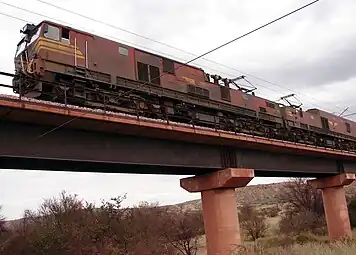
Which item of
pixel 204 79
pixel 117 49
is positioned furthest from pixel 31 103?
pixel 204 79

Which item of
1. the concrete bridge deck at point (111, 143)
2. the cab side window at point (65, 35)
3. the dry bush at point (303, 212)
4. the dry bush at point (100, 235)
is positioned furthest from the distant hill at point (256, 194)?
the cab side window at point (65, 35)

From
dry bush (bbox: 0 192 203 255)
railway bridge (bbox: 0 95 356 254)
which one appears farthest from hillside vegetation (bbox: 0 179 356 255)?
railway bridge (bbox: 0 95 356 254)

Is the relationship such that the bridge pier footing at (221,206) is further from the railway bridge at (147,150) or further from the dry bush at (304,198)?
the dry bush at (304,198)

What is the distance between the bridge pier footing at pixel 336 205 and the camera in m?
29.3

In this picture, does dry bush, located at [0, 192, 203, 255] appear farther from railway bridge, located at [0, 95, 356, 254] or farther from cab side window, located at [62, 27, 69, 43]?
cab side window, located at [62, 27, 69, 43]

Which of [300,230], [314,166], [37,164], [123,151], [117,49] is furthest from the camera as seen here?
[300,230]

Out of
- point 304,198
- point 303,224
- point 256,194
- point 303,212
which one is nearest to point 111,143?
point 303,224

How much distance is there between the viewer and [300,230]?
43.1 m

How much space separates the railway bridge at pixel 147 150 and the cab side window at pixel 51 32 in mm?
5448

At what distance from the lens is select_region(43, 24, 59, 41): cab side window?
1655 cm

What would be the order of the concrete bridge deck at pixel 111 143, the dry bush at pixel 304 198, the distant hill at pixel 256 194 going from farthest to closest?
the distant hill at pixel 256 194, the dry bush at pixel 304 198, the concrete bridge deck at pixel 111 143

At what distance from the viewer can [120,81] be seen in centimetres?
1833

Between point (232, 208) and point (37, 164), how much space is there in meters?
9.29

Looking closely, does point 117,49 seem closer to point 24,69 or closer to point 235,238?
point 24,69
